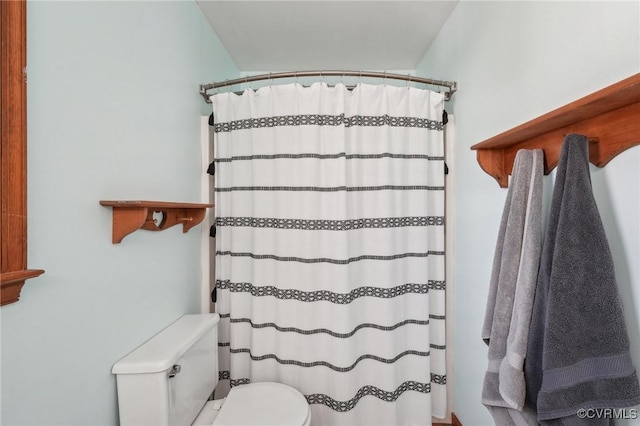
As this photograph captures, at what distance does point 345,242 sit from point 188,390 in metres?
0.93

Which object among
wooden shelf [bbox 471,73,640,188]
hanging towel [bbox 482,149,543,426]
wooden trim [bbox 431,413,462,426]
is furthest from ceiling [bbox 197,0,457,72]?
wooden trim [bbox 431,413,462,426]

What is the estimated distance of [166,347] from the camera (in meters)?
1.08

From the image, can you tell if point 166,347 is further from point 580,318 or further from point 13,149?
point 580,318

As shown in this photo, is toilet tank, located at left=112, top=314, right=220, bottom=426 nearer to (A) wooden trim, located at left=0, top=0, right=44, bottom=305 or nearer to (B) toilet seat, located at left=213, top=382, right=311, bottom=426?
(B) toilet seat, located at left=213, top=382, right=311, bottom=426

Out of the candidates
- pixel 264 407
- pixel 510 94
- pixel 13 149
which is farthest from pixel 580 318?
pixel 13 149

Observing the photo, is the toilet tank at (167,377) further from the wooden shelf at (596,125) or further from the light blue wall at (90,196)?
the wooden shelf at (596,125)

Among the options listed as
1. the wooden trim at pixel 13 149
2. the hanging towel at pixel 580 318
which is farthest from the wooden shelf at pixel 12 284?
the hanging towel at pixel 580 318

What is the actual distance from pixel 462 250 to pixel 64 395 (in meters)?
1.64

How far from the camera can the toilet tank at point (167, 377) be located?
0.97 m

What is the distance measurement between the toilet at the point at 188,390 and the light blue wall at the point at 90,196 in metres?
0.06

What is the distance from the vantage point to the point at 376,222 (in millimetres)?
1479

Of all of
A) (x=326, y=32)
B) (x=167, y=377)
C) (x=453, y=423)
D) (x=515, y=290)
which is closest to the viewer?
(x=515, y=290)

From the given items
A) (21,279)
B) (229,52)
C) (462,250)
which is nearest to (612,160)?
(462,250)

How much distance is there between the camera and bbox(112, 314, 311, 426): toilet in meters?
0.97
